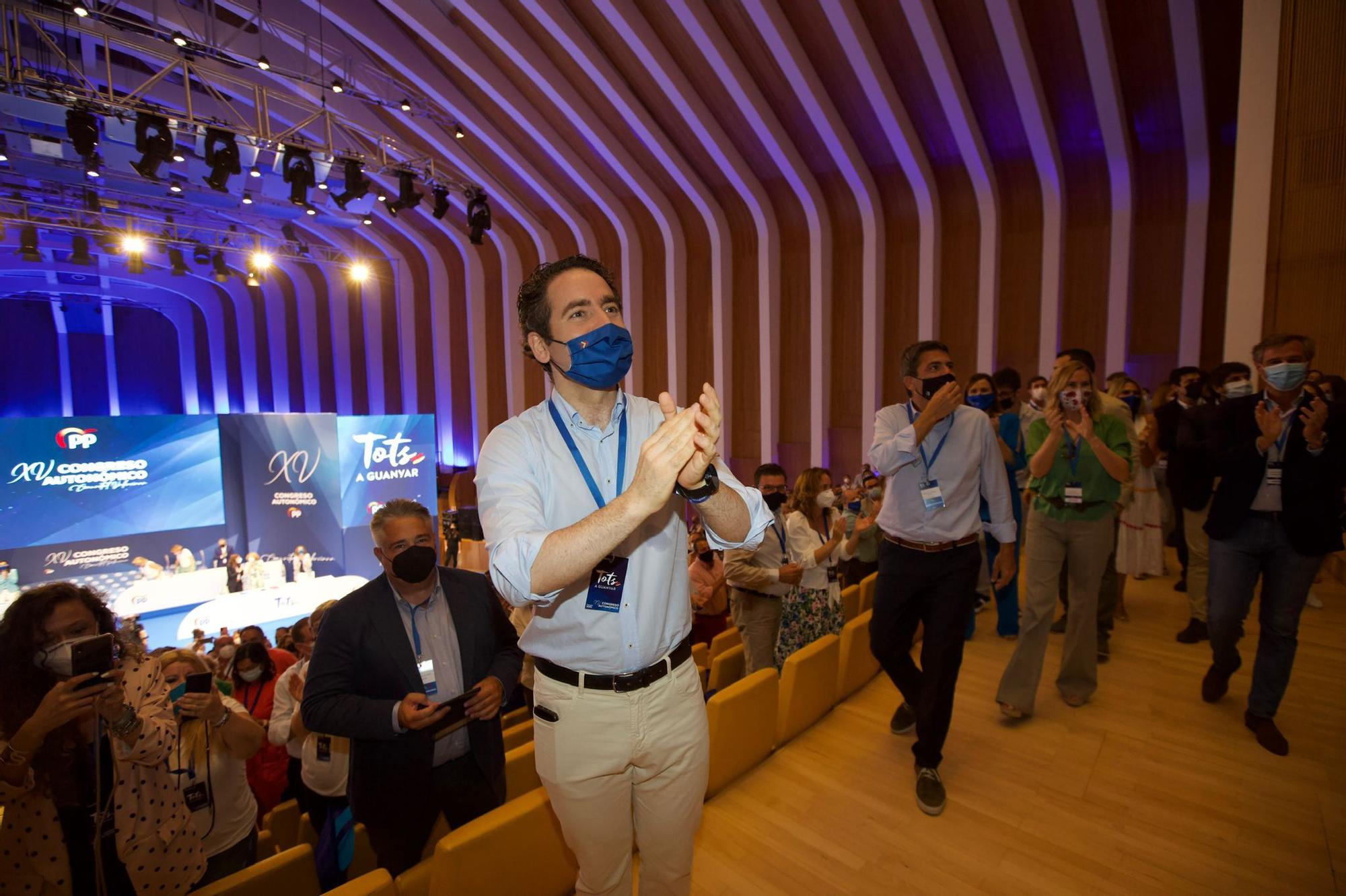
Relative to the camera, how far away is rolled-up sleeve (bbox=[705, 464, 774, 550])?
4.93 feet

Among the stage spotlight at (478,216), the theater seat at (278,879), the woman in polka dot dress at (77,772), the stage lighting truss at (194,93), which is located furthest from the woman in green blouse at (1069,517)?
the stage spotlight at (478,216)

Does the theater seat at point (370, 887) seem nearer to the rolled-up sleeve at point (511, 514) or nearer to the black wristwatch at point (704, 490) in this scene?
the rolled-up sleeve at point (511, 514)

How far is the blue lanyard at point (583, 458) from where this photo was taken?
4.85 feet

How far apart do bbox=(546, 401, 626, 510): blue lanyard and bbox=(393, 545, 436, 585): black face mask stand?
3.21 ft

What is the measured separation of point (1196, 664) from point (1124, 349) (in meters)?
5.47

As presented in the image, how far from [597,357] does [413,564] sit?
3.99ft

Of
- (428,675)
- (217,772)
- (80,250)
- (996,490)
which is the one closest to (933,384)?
(996,490)

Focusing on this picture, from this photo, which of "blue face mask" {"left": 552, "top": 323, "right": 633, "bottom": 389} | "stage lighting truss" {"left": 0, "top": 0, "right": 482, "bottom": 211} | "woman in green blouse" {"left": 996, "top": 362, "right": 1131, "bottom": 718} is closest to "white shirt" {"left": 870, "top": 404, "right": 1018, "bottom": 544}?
"woman in green blouse" {"left": 996, "top": 362, "right": 1131, "bottom": 718}

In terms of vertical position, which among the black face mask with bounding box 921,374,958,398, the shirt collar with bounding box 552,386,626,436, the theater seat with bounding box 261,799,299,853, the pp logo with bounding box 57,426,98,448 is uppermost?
the black face mask with bounding box 921,374,958,398

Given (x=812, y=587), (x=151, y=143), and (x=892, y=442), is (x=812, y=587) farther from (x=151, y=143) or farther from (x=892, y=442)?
(x=151, y=143)

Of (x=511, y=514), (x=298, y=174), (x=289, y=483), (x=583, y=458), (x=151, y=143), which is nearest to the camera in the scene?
(x=511, y=514)

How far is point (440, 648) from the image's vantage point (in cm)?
228

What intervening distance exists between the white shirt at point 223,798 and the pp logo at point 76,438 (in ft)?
23.6

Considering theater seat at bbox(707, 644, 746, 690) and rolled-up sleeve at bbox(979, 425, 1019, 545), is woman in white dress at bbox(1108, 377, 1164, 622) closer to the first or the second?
rolled-up sleeve at bbox(979, 425, 1019, 545)
